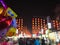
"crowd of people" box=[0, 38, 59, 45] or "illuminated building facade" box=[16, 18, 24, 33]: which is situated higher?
"illuminated building facade" box=[16, 18, 24, 33]

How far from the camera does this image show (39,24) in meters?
1.71

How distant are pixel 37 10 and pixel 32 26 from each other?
17 centimetres

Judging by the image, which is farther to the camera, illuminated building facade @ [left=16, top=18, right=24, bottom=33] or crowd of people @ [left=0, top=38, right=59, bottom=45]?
illuminated building facade @ [left=16, top=18, right=24, bottom=33]

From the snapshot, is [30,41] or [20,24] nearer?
[30,41]

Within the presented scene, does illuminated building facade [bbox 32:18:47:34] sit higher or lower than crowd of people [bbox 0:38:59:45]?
higher

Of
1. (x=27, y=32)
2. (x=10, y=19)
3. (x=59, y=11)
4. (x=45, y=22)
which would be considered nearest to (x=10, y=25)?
(x=10, y=19)

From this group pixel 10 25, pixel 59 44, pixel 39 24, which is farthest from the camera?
pixel 39 24

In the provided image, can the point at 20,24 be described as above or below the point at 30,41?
above

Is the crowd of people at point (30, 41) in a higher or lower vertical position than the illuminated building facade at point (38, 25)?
lower

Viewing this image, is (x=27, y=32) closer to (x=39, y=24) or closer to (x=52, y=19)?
(x=39, y=24)

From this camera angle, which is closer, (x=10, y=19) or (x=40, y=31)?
(x=10, y=19)

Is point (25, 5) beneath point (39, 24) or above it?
above

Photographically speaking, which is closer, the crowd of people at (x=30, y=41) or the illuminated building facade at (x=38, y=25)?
the crowd of people at (x=30, y=41)

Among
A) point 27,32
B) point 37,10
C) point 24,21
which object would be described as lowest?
point 27,32
